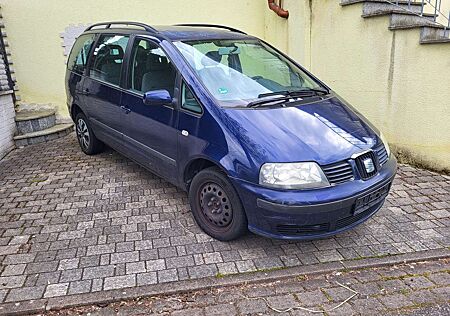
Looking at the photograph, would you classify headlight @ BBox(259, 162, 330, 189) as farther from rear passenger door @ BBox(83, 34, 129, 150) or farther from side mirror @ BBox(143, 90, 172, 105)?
rear passenger door @ BBox(83, 34, 129, 150)

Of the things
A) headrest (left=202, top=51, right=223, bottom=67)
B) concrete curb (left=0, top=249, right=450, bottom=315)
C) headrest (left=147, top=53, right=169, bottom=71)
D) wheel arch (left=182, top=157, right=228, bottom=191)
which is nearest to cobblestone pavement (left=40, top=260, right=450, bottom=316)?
concrete curb (left=0, top=249, right=450, bottom=315)

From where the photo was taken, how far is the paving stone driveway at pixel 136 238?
283 centimetres

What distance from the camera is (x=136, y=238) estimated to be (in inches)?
129

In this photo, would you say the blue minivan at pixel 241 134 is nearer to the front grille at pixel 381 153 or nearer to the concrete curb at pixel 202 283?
the front grille at pixel 381 153

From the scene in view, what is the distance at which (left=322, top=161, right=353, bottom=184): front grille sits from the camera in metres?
2.71

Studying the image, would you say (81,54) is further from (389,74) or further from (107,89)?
(389,74)

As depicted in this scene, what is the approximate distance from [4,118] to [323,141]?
510 cm

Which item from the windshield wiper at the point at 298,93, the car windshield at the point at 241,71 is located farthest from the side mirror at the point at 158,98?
the windshield wiper at the point at 298,93

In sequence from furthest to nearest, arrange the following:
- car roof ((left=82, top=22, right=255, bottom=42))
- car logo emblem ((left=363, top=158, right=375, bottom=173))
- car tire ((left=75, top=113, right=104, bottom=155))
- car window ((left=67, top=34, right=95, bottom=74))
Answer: car tire ((left=75, top=113, right=104, bottom=155)), car window ((left=67, top=34, right=95, bottom=74)), car roof ((left=82, top=22, right=255, bottom=42)), car logo emblem ((left=363, top=158, right=375, bottom=173))

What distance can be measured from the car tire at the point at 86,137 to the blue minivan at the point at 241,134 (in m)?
0.79

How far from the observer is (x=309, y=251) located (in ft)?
10.2

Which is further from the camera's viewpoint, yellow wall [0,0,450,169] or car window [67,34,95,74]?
car window [67,34,95,74]

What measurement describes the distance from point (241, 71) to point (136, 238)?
1.86 meters

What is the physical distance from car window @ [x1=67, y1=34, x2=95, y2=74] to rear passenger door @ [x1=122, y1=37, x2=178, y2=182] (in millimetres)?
1225
